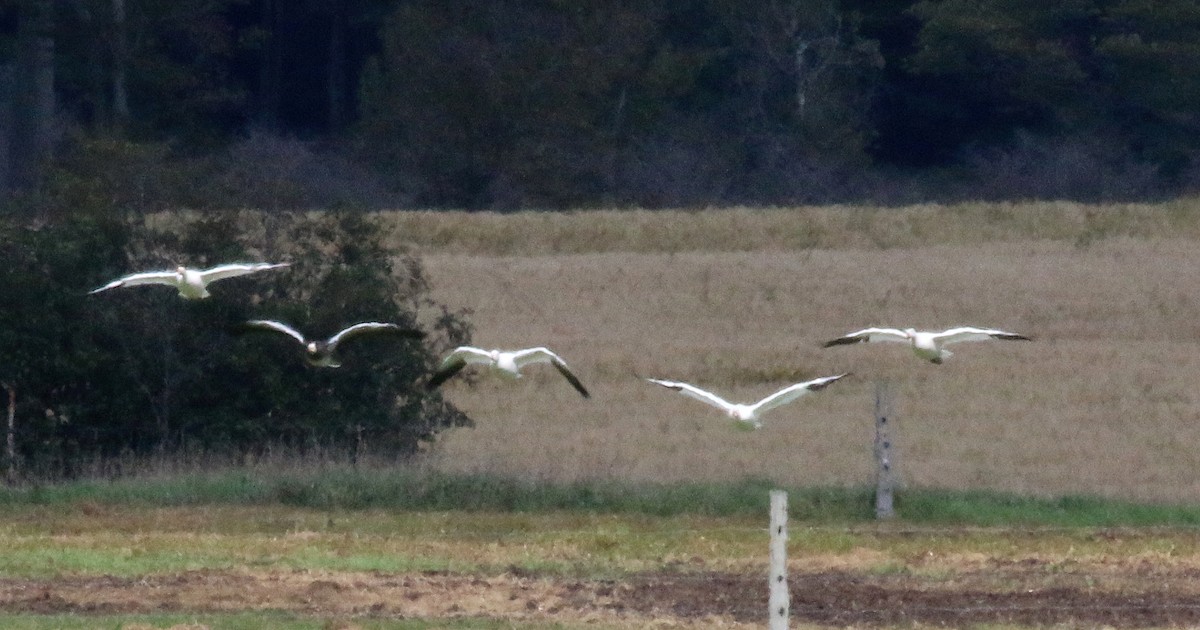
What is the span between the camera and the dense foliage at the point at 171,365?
20531mm

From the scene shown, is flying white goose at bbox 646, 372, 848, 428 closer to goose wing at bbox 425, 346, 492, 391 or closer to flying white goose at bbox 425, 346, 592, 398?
flying white goose at bbox 425, 346, 592, 398

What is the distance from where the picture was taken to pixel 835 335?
31500mm

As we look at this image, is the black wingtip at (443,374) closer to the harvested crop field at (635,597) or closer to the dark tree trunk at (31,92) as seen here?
the harvested crop field at (635,597)

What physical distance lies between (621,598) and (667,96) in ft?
154

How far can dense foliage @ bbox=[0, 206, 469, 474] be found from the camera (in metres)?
20.5

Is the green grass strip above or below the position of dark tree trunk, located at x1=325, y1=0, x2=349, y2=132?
below

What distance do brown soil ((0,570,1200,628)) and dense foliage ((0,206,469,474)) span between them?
6.91 meters

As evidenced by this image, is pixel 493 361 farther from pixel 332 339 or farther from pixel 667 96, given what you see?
pixel 667 96

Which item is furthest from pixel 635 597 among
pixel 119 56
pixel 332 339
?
pixel 119 56

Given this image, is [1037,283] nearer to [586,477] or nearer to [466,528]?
[586,477]

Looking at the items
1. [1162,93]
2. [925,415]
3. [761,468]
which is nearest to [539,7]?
[1162,93]

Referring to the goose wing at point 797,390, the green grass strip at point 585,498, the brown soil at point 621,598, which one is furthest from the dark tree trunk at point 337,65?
the goose wing at point 797,390

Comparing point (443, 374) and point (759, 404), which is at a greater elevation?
point (443, 374)

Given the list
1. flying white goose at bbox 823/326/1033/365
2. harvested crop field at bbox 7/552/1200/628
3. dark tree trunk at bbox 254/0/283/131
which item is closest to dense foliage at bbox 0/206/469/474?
harvested crop field at bbox 7/552/1200/628
